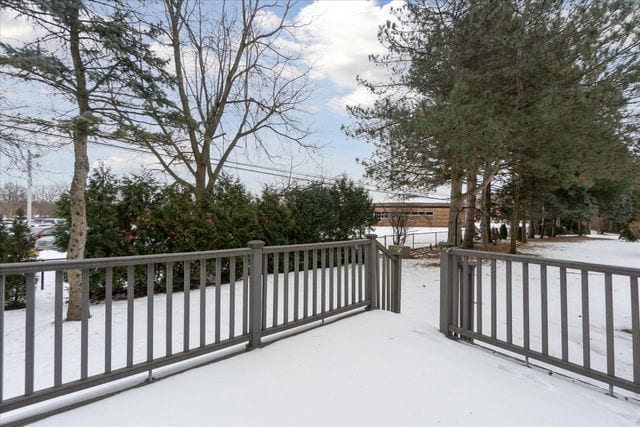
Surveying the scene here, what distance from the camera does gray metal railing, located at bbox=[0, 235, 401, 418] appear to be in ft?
6.18

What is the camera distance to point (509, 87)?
7020 mm

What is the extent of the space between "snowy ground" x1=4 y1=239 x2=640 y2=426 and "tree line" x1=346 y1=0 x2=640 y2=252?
486 centimetres

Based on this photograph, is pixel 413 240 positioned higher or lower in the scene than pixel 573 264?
lower

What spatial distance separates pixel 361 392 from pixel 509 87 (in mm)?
7100

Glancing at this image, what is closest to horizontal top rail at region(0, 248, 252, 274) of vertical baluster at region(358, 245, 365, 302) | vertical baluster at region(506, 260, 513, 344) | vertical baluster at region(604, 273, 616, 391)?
vertical baluster at region(358, 245, 365, 302)

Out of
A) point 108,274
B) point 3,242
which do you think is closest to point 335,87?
point 3,242

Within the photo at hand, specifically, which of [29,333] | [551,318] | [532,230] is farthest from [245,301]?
[532,230]

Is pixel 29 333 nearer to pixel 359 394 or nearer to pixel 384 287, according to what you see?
pixel 359 394

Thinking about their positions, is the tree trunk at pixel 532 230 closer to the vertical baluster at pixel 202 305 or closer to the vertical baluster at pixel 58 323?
the vertical baluster at pixel 202 305

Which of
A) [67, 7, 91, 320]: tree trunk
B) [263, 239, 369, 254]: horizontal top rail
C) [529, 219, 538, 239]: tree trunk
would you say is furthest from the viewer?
[529, 219, 538, 239]: tree trunk

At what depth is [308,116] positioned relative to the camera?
9.61m

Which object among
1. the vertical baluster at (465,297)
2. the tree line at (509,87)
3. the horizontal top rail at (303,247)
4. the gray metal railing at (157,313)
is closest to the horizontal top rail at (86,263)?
the gray metal railing at (157,313)

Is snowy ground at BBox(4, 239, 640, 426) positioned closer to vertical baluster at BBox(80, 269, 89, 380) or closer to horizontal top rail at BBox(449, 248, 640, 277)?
vertical baluster at BBox(80, 269, 89, 380)

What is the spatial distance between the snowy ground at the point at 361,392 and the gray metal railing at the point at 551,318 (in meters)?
0.16
